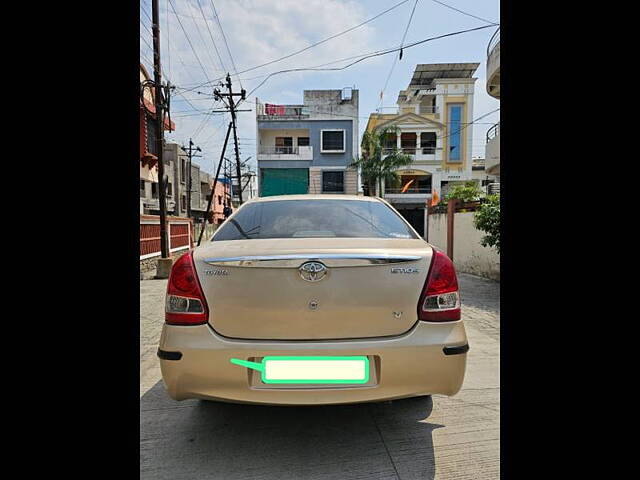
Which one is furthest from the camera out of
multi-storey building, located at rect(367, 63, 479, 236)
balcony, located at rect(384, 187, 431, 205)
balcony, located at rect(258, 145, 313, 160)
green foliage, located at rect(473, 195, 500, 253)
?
multi-storey building, located at rect(367, 63, 479, 236)

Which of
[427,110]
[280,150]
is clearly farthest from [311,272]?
[427,110]

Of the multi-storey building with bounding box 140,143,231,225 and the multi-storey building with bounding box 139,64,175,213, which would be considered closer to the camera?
the multi-storey building with bounding box 139,64,175,213

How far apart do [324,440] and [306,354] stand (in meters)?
0.67

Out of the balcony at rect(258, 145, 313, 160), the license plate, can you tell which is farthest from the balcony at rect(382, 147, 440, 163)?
the license plate

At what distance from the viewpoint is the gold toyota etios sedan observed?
1.58 metres

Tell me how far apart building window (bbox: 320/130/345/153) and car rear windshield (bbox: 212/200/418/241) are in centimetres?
2219

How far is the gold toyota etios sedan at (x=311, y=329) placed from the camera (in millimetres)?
1583

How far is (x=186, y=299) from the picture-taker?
1676 millimetres

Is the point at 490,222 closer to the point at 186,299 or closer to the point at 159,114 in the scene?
the point at 186,299

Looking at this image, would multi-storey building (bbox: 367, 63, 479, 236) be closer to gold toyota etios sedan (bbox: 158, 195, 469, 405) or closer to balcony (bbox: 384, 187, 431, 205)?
balcony (bbox: 384, 187, 431, 205)

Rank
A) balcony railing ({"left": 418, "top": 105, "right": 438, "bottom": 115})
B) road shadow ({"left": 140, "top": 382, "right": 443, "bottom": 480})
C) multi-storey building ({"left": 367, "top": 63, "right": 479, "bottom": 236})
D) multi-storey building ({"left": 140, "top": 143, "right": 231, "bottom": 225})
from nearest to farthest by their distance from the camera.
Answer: road shadow ({"left": 140, "top": 382, "right": 443, "bottom": 480}) → multi-storey building ({"left": 140, "top": 143, "right": 231, "bottom": 225}) → multi-storey building ({"left": 367, "top": 63, "right": 479, "bottom": 236}) → balcony railing ({"left": 418, "top": 105, "right": 438, "bottom": 115})

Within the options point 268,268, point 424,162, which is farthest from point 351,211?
point 424,162

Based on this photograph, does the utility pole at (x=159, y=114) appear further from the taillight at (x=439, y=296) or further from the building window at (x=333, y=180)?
the building window at (x=333, y=180)
